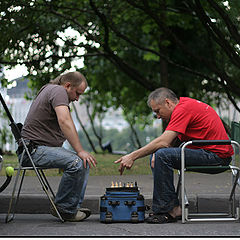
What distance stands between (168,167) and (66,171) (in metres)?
1.02

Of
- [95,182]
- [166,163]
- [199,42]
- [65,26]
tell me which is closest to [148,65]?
[199,42]

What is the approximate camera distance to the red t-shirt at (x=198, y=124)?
20.2 ft

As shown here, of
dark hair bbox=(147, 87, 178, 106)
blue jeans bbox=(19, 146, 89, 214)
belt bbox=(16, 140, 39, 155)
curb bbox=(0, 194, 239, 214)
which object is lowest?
curb bbox=(0, 194, 239, 214)

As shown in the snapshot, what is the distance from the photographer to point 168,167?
19.9ft

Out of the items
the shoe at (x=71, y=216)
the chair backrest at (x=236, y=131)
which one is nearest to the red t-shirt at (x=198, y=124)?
the chair backrest at (x=236, y=131)

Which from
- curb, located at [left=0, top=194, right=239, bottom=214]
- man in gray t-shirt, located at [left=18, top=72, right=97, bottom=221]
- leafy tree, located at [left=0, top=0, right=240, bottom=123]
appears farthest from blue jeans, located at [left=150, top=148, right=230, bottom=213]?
leafy tree, located at [left=0, top=0, right=240, bottom=123]

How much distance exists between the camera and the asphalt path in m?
5.23

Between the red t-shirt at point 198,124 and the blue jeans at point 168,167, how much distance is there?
172 millimetres

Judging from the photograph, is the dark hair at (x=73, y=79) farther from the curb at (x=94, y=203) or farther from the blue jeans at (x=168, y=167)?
the curb at (x=94, y=203)

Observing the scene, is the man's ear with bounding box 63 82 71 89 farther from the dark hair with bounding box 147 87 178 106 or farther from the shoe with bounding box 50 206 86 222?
the shoe with bounding box 50 206 86 222

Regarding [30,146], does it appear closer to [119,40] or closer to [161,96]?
[161,96]

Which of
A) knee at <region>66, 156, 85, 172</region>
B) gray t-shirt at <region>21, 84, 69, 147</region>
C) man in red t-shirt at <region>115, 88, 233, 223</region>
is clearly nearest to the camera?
knee at <region>66, 156, 85, 172</region>

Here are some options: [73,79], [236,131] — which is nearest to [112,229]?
[73,79]

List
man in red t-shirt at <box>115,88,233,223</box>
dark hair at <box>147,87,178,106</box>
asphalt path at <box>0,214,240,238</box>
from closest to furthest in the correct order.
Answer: asphalt path at <box>0,214,240,238</box> < man in red t-shirt at <box>115,88,233,223</box> < dark hair at <box>147,87,178,106</box>
